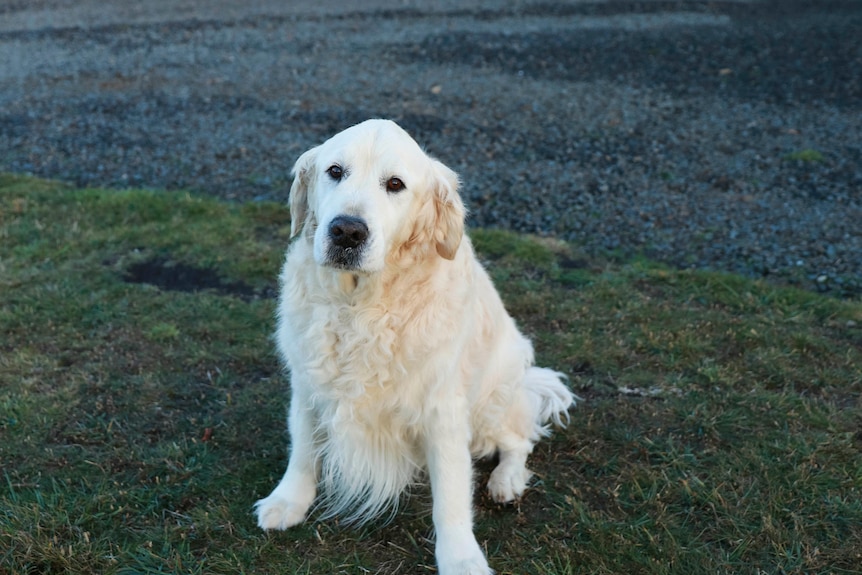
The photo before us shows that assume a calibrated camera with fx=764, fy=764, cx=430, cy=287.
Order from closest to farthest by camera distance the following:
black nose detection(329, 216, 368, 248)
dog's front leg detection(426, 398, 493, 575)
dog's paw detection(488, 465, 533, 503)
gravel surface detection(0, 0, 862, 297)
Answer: black nose detection(329, 216, 368, 248), dog's front leg detection(426, 398, 493, 575), dog's paw detection(488, 465, 533, 503), gravel surface detection(0, 0, 862, 297)

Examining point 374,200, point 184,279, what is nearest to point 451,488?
point 374,200

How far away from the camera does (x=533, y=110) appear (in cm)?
970

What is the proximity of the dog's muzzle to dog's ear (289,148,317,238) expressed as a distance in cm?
46

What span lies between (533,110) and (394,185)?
23.4ft

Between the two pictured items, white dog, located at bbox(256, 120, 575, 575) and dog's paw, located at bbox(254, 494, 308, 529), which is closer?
white dog, located at bbox(256, 120, 575, 575)

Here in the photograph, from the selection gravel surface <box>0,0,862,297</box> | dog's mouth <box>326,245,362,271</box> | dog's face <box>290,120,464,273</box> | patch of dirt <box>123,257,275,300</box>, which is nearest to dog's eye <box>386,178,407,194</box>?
dog's face <box>290,120,464,273</box>

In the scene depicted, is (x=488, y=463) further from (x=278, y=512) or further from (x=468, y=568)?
(x=278, y=512)

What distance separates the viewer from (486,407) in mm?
3512

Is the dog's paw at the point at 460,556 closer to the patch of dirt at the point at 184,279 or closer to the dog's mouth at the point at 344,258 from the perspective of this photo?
the dog's mouth at the point at 344,258

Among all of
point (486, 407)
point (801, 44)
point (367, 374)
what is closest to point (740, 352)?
point (486, 407)

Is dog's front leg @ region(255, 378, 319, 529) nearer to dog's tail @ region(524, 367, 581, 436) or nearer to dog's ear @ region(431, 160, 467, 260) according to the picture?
dog's ear @ region(431, 160, 467, 260)

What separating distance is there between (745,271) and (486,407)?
3258 mm

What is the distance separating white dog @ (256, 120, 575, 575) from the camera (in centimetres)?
292

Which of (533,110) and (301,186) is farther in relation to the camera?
(533,110)
